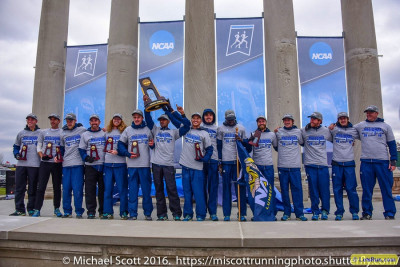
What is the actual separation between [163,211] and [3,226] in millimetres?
3076

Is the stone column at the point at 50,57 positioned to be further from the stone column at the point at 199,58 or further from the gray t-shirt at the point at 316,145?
the gray t-shirt at the point at 316,145

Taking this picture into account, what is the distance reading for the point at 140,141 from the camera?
21.1ft

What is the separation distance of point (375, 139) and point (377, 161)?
0.49 m

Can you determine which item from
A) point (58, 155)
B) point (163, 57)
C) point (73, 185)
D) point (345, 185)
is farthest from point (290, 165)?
point (163, 57)

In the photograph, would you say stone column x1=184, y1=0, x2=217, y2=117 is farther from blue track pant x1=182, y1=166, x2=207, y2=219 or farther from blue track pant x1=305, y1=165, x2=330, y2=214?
blue track pant x1=305, y1=165, x2=330, y2=214

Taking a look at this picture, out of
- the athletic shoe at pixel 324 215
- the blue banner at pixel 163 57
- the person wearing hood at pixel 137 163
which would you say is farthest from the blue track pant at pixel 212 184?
the blue banner at pixel 163 57

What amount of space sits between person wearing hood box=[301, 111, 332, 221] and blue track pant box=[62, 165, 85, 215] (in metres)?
5.29

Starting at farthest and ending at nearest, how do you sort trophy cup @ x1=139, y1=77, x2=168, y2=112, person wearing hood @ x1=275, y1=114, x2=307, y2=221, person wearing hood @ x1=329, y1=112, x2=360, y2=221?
1. person wearing hood @ x1=275, y1=114, x2=307, y2=221
2. person wearing hood @ x1=329, y1=112, x2=360, y2=221
3. trophy cup @ x1=139, y1=77, x2=168, y2=112

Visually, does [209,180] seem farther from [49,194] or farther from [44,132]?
[49,194]

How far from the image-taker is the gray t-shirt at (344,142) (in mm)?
6395

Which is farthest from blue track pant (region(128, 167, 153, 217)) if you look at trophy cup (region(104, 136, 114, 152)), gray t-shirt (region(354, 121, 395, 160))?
gray t-shirt (region(354, 121, 395, 160))

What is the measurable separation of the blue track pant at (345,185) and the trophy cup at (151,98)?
13.7ft

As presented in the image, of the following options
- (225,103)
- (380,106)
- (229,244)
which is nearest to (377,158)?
(229,244)

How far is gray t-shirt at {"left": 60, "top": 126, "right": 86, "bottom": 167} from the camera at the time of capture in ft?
22.0
